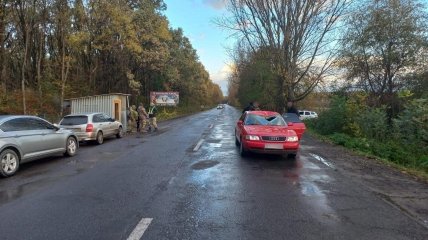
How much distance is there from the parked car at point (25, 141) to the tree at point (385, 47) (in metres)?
19.5

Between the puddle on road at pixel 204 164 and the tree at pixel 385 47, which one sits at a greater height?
the tree at pixel 385 47

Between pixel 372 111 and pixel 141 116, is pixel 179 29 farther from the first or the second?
pixel 372 111

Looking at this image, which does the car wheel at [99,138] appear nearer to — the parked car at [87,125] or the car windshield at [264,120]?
the parked car at [87,125]

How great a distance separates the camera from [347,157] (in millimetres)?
13352

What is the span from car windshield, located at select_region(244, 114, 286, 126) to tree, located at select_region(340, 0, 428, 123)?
533 inches

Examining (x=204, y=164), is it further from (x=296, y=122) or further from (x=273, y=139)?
(x=296, y=122)

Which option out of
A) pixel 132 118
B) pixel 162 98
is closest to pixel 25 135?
pixel 132 118

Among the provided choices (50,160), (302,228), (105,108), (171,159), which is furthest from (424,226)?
(105,108)

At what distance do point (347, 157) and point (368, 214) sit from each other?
7.45m

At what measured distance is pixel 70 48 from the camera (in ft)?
110

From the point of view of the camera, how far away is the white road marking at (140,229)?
5.02 metres

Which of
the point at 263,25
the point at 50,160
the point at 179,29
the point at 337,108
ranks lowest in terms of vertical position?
the point at 50,160

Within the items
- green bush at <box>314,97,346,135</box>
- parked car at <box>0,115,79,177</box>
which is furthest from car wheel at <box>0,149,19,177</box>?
green bush at <box>314,97,346,135</box>

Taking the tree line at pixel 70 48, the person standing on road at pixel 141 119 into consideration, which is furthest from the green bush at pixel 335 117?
the tree line at pixel 70 48
